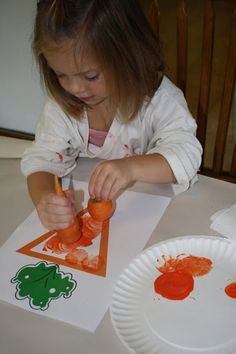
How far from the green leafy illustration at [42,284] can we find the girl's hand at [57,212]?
68mm

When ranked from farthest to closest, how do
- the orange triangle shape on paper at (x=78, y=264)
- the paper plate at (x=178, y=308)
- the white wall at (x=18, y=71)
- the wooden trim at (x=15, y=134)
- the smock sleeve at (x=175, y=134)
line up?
the wooden trim at (x=15, y=134), the white wall at (x=18, y=71), the smock sleeve at (x=175, y=134), the orange triangle shape on paper at (x=78, y=264), the paper plate at (x=178, y=308)

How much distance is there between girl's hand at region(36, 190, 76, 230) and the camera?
2.13ft

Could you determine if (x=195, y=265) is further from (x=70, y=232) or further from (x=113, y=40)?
(x=113, y=40)

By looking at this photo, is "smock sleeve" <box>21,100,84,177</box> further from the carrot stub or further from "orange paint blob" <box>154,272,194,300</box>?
"orange paint blob" <box>154,272,194,300</box>

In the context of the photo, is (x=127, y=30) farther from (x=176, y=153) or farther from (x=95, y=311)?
(x=95, y=311)

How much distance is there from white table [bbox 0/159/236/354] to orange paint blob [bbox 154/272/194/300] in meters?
0.08

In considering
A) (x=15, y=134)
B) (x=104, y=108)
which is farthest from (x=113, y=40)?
(x=15, y=134)

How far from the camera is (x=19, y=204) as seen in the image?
779 millimetres

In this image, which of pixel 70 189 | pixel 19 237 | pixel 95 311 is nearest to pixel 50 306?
pixel 95 311

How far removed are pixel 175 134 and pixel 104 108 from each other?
175mm

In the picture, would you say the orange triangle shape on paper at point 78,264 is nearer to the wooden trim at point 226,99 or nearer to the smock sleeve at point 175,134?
the smock sleeve at point 175,134

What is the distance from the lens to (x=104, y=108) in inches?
33.2

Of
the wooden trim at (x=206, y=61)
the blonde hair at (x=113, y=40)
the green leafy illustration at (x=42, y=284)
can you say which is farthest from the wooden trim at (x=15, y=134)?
the green leafy illustration at (x=42, y=284)

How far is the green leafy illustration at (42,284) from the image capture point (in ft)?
1.90
